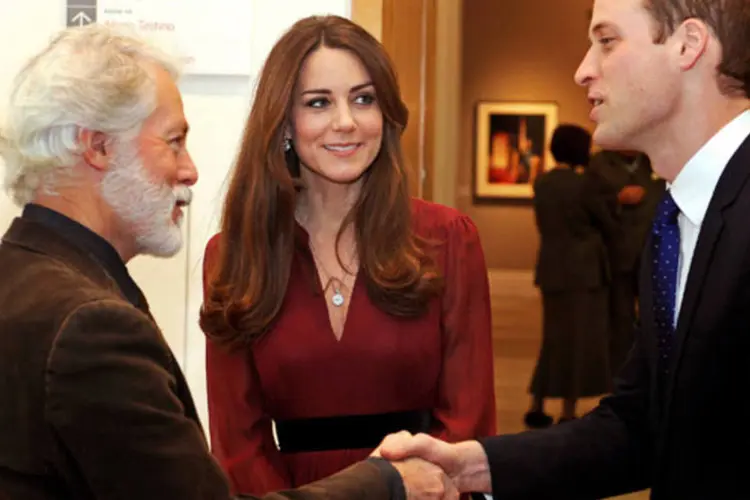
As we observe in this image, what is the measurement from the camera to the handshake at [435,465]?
7.18 ft

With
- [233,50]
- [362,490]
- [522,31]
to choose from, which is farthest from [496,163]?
[362,490]

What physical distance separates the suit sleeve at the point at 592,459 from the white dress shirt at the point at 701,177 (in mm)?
275

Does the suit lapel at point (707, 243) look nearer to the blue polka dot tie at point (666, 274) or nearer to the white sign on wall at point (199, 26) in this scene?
the blue polka dot tie at point (666, 274)

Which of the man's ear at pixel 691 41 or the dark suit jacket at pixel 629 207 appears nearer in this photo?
the man's ear at pixel 691 41

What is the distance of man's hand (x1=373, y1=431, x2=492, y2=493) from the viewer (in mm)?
2252

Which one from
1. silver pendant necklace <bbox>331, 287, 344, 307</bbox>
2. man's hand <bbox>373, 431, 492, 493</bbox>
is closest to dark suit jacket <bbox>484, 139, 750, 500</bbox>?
man's hand <bbox>373, 431, 492, 493</bbox>

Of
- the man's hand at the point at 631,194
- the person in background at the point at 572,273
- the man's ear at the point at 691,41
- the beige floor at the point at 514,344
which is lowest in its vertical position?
the beige floor at the point at 514,344

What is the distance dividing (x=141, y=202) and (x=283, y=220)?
78 centimetres

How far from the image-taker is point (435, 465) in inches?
89.5

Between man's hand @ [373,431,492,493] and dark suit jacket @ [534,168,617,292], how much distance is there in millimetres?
4415

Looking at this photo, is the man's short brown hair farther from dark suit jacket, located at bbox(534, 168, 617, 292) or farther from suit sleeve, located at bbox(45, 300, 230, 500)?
dark suit jacket, located at bbox(534, 168, 617, 292)

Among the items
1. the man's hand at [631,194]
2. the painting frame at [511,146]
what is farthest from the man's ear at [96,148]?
the painting frame at [511,146]

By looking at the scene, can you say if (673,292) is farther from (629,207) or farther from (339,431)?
(629,207)

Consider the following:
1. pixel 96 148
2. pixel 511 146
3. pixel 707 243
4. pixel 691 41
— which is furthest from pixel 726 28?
pixel 511 146
